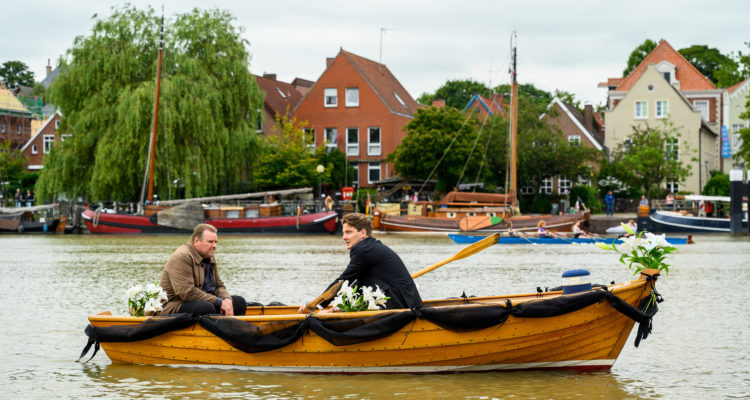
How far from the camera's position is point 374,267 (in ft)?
32.4

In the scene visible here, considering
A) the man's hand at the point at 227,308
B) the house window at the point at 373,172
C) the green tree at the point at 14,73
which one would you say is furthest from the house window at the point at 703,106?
the green tree at the point at 14,73

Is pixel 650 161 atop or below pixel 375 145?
below

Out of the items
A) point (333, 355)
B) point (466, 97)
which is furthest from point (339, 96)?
point (333, 355)

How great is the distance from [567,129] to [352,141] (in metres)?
15.7

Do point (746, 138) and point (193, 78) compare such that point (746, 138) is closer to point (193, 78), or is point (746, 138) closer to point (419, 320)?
point (193, 78)

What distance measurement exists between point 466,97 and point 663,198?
116 feet

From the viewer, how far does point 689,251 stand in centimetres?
3338

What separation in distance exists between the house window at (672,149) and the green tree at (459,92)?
102 feet

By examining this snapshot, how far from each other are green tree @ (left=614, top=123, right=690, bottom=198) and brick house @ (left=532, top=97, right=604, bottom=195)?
9.86ft

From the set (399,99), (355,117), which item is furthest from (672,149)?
(355,117)

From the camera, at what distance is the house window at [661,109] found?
222ft

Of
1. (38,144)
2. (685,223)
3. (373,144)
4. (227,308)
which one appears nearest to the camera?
(227,308)

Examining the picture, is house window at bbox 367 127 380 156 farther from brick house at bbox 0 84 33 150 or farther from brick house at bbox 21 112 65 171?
brick house at bbox 0 84 33 150

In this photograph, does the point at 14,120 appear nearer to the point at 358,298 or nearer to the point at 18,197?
the point at 18,197
